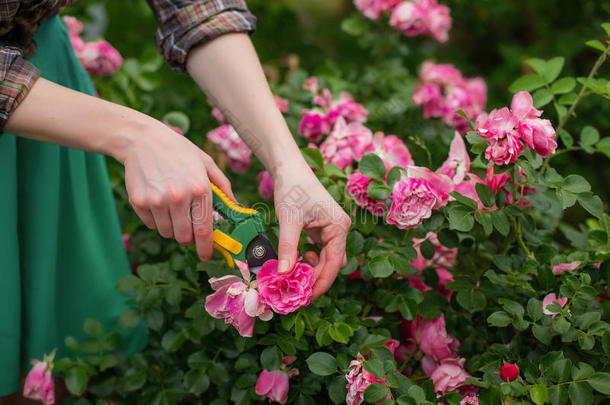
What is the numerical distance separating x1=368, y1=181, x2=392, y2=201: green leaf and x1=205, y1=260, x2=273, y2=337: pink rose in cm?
25

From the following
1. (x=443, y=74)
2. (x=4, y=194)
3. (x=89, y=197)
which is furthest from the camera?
(x=443, y=74)

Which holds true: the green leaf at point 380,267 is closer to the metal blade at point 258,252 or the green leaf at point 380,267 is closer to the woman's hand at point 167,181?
the metal blade at point 258,252

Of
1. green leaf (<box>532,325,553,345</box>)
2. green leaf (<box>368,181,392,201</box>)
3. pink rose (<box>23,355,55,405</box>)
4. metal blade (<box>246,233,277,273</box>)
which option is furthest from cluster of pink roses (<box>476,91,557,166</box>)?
pink rose (<box>23,355,55,405</box>)

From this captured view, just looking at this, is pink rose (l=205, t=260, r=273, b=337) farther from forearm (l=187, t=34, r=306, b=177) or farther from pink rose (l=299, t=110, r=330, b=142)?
pink rose (l=299, t=110, r=330, b=142)

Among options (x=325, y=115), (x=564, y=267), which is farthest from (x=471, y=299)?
(x=325, y=115)

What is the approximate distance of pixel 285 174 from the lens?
0.86 meters

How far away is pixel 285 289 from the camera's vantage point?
30.2 inches

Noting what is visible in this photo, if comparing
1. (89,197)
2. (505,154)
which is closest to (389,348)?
(505,154)

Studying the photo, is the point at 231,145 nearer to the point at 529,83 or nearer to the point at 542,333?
the point at 529,83

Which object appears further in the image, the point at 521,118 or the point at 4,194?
the point at 4,194

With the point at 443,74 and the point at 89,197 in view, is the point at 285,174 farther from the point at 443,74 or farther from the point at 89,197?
the point at 443,74

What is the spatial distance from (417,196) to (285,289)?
10.3 inches

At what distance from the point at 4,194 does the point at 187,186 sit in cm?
45

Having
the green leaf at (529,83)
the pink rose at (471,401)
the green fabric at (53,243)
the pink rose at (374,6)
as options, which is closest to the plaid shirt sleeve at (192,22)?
the green fabric at (53,243)
